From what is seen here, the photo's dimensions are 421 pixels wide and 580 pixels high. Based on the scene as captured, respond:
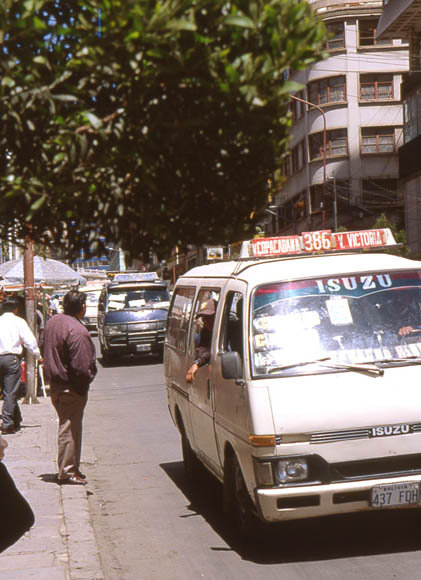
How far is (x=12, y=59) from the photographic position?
3.17m

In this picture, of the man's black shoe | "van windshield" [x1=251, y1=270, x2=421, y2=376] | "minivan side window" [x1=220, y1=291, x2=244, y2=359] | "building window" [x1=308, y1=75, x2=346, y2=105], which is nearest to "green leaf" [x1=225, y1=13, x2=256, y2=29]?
"van windshield" [x1=251, y1=270, x2=421, y2=376]

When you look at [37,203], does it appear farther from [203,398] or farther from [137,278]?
[137,278]

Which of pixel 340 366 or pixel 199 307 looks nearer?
pixel 340 366

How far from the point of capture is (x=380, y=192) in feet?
178

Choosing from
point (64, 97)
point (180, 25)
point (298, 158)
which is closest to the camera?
point (180, 25)

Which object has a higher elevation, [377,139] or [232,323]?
[377,139]

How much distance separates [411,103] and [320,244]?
107 ft

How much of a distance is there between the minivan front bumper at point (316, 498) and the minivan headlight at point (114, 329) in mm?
19749

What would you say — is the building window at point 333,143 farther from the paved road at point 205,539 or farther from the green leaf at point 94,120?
the green leaf at point 94,120

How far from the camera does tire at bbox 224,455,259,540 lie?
22.6ft

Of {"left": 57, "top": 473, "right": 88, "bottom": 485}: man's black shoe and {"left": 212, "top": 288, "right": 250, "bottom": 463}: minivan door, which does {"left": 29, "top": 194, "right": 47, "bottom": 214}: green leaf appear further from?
{"left": 57, "top": 473, "right": 88, "bottom": 485}: man's black shoe

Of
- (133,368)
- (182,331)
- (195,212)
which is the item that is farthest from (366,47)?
(195,212)

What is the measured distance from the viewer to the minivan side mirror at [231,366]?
22.2 ft

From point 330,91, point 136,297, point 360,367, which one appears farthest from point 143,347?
point 330,91
